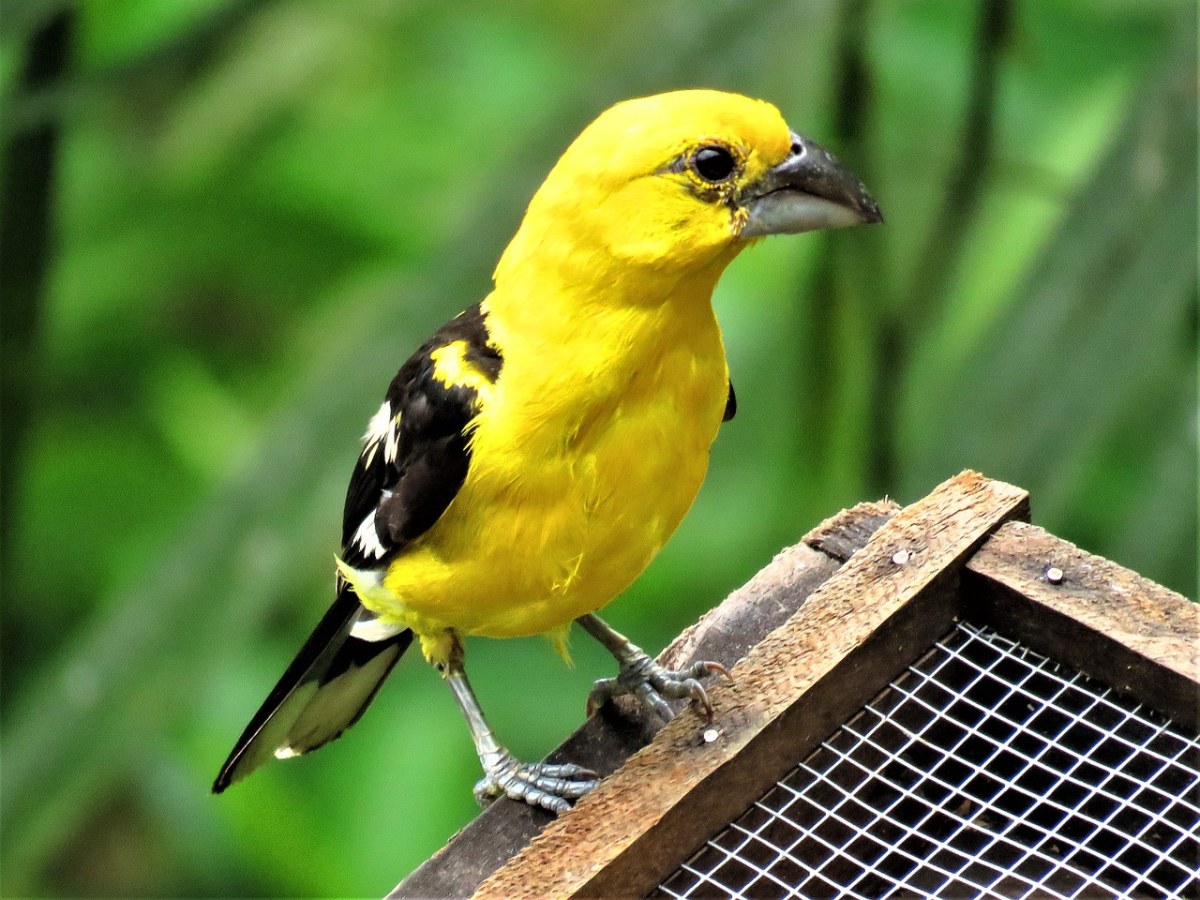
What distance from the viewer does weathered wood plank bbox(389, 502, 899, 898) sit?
9.86 feet

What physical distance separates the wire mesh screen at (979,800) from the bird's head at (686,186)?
32.8 inches

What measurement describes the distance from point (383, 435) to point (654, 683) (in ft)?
2.63

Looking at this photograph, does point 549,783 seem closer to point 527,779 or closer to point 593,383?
point 527,779

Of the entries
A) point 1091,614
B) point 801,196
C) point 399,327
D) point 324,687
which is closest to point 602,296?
point 801,196

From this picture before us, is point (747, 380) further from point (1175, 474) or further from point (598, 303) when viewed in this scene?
point (598, 303)

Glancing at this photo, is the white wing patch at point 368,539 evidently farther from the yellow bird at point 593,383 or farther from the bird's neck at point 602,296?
the bird's neck at point 602,296

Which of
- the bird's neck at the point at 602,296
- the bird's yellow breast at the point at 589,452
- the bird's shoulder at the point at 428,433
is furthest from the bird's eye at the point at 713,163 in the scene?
the bird's shoulder at the point at 428,433

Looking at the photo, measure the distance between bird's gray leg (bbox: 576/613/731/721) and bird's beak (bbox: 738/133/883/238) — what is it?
79cm

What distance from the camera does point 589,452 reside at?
308 cm

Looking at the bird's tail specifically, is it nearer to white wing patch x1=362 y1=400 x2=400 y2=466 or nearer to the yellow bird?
white wing patch x1=362 y1=400 x2=400 y2=466

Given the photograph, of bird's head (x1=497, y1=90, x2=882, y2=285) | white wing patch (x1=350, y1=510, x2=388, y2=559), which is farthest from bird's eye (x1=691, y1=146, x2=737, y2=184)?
white wing patch (x1=350, y1=510, x2=388, y2=559)

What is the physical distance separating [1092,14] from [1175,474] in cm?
278

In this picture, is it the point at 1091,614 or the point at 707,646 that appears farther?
the point at 707,646

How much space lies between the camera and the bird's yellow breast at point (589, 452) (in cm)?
304
